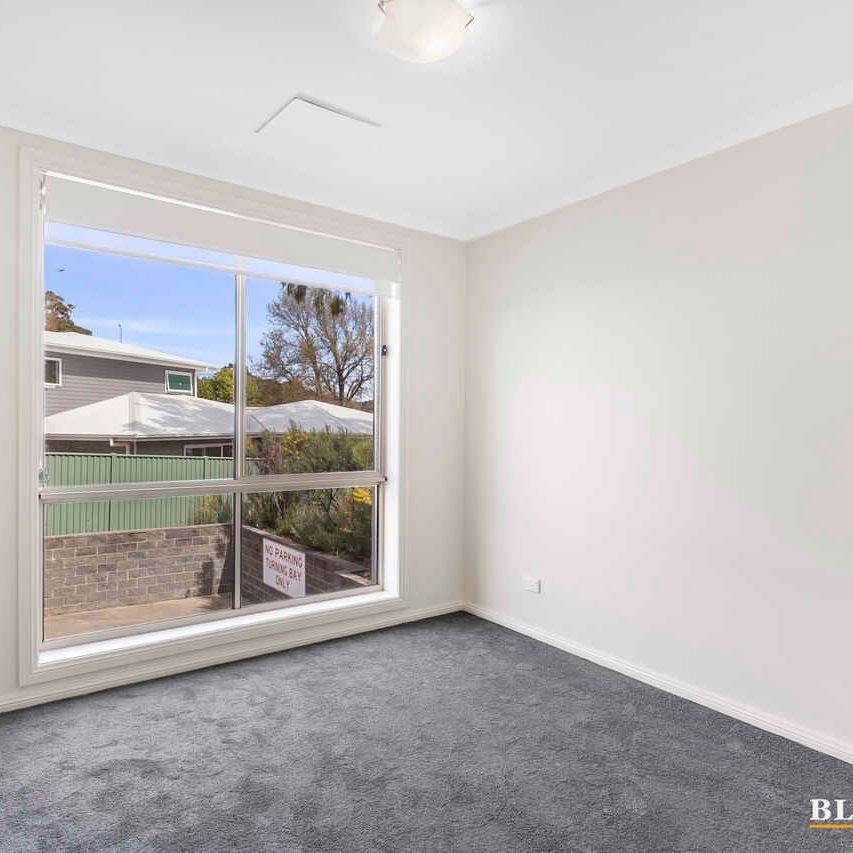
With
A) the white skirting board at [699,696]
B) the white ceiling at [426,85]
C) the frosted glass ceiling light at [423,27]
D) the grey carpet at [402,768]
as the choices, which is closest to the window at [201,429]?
the white ceiling at [426,85]

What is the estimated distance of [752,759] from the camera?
2457mm

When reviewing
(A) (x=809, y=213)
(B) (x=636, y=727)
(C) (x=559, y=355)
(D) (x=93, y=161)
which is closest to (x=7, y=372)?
(D) (x=93, y=161)

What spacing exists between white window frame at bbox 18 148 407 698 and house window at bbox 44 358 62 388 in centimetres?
14

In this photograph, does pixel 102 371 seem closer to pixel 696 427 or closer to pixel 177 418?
pixel 177 418

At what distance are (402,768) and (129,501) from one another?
6.23 feet

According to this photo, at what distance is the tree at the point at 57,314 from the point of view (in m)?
3.05

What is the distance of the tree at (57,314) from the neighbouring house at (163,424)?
1.28 ft

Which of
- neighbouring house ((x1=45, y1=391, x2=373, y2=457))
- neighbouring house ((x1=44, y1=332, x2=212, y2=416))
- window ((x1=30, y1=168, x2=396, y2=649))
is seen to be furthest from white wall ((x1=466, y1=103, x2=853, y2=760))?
neighbouring house ((x1=44, y1=332, x2=212, y2=416))

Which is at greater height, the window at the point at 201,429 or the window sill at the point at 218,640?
the window at the point at 201,429

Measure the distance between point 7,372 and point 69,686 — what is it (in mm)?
1461


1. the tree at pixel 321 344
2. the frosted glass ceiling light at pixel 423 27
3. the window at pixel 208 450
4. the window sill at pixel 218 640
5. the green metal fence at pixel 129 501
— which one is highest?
the frosted glass ceiling light at pixel 423 27

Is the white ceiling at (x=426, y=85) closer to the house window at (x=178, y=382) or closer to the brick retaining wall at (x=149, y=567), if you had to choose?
the house window at (x=178, y=382)

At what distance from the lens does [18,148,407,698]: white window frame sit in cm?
283

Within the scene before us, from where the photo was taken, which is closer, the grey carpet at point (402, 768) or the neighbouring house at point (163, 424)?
the grey carpet at point (402, 768)
